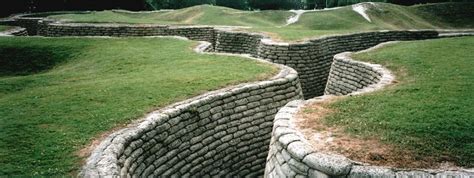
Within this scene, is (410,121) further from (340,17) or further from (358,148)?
(340,17)

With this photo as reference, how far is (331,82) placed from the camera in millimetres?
11938

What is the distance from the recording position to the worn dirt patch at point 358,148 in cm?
480

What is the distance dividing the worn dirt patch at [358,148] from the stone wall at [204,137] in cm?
209

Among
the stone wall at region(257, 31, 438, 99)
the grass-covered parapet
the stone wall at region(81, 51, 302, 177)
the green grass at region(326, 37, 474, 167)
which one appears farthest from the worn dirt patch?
the stone wall at region(257, 31, 438, 99)

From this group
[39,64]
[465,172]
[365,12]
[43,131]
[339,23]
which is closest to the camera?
[465,172]

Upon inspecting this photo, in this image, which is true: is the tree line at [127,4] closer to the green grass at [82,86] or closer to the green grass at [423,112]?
the green grass at [82,86]

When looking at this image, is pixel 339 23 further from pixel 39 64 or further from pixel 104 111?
pixel 104 111

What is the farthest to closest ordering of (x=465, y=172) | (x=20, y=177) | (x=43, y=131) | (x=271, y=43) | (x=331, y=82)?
(x=271, y=43), (x=331, y=82), (x=43, y=131), (x=20, y=177), (x=465, y=172)

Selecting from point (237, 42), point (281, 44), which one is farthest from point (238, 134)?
point (237, 42)

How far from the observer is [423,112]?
6312mm

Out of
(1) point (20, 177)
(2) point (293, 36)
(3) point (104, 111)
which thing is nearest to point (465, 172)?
(1) point (20, 177)

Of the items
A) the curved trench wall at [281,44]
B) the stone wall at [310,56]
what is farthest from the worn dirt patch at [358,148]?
the curved trench wall at [281,44]

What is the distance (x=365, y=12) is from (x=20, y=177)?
2903 centimetres

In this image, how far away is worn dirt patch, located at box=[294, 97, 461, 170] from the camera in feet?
15.7
